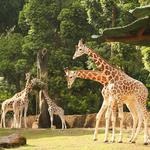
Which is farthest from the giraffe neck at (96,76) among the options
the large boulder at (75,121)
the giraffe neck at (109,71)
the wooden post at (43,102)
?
the large boulder at (75,121)

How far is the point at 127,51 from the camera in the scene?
20875mm

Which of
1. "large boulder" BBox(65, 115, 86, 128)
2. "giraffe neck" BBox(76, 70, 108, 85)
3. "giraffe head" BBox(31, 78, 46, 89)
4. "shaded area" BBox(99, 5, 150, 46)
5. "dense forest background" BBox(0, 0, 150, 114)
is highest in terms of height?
"dense forest background" BBox(0, 0, 150, 114)

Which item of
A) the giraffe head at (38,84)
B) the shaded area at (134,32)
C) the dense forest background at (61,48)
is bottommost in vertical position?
the shaded area at (134,32)

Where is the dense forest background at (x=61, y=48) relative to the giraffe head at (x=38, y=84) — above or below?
above

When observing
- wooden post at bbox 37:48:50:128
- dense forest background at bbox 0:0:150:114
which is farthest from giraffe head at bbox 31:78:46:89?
dense forest background at bbox 0:0:150:114

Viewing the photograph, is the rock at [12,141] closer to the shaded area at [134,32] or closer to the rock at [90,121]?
the shaded area at [134,32]

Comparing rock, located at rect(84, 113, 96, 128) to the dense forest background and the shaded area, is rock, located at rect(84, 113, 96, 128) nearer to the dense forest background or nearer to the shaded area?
the dense forest background

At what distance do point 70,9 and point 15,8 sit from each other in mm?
6050

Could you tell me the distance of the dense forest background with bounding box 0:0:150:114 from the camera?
2202cm

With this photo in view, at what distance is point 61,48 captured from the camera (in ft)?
81.2

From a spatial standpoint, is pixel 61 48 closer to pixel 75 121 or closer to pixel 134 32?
pixel 75 121

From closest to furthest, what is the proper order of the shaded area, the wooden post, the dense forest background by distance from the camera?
the shaded area < the wooden post < the dense forest background

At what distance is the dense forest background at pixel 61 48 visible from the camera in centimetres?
2202

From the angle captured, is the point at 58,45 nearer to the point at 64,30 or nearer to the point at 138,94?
the point at 64,30
